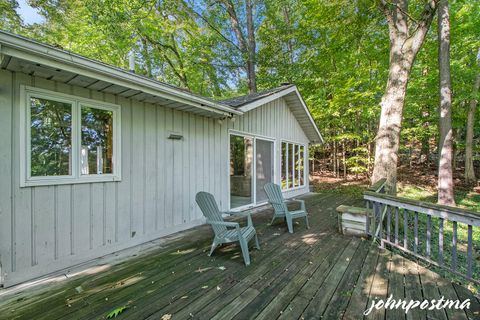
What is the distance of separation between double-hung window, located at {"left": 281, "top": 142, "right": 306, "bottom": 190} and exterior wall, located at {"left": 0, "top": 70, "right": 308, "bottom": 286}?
2.85 m

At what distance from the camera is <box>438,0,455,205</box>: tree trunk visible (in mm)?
6738

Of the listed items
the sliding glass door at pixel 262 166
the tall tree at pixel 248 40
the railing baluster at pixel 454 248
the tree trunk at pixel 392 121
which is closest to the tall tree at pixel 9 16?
the tall tree at pixel 248 40

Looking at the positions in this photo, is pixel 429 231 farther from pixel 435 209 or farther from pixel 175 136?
pixel 175 136

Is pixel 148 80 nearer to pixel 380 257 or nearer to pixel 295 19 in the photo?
pixel 380 257

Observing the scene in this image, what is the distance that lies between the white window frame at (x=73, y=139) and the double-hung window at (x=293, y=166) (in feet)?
17.6

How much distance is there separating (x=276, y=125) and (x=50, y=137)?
574 cm

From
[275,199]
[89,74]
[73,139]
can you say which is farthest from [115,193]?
[275,199]

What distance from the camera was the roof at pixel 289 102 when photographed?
17.4ft

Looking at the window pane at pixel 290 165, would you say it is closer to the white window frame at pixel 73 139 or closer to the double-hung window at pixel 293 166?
the double-hung window at pixel 293 166

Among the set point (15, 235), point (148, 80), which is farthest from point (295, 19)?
point (15, 235)

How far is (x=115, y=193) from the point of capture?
3.20 meters

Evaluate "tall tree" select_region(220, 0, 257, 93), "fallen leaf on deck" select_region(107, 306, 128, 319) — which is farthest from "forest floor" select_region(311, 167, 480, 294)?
"fallen leaf on deck" select_region(107, 306, 128, 319)

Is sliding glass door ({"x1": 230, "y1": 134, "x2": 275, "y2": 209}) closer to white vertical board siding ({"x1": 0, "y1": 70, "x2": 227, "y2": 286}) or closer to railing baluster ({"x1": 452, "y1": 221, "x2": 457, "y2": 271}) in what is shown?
white vertical board siding ({"x1": 0, "y1": 70, "x2": 227, "y2": 286})

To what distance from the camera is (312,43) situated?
1077 cm
